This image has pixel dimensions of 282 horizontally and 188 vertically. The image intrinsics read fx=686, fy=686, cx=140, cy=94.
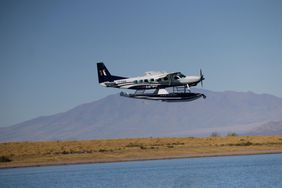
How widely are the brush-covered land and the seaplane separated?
10.7 metres

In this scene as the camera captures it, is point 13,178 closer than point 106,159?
Yes

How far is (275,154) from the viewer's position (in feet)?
330

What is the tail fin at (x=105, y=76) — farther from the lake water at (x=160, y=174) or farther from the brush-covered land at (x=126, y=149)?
the lake water at (x=160, y=174)

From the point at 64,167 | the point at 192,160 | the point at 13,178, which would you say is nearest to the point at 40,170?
the point at 64,167

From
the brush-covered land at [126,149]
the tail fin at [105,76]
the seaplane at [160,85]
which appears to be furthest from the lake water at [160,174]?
the tail fin at [105,76]

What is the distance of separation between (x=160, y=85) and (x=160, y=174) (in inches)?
941

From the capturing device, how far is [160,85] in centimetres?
9888

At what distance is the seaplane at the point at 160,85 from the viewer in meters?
97.6

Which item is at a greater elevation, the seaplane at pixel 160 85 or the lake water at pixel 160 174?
the seaplane at pixel 160 85

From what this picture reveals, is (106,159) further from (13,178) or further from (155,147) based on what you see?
(13,178)

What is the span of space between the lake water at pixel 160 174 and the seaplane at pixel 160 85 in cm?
931

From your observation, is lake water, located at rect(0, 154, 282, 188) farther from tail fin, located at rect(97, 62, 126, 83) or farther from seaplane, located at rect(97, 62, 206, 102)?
tail fin, located at rect(97, 62, 126, 83)

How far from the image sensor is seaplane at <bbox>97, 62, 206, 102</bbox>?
97562 millimetres

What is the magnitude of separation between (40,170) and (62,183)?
21.8 meters
